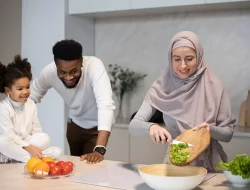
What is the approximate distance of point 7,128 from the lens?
1914 mm

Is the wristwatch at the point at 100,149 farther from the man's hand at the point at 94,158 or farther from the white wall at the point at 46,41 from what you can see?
the white wall at the point at 46,41

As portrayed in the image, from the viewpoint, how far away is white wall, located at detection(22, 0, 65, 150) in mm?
3594

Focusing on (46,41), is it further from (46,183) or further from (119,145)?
(46,183)

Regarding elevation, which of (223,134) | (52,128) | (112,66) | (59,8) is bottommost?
(52,128)

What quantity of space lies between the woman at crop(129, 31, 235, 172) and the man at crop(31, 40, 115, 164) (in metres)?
0.22

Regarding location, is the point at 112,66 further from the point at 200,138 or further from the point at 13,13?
the point at 200,138

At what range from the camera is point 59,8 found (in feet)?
11.8

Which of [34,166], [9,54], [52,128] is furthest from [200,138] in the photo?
[9,54]

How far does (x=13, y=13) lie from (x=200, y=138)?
299 centimetres

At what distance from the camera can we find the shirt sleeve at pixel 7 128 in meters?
1.91

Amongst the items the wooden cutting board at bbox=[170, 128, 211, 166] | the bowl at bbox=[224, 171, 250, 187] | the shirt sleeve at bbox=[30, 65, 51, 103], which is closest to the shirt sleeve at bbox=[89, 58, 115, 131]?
the shirt sleeve at bbox=[30, 65, 51, 103]

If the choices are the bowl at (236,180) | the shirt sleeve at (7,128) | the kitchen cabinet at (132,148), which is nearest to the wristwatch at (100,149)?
the shirt sleeve at (7,128)

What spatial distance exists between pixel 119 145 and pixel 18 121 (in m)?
1.50

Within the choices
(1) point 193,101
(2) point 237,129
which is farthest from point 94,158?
(2) point 237,129
